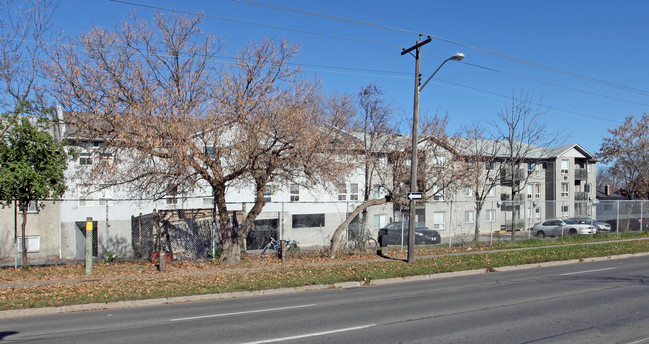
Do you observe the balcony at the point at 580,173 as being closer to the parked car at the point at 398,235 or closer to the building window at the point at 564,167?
the building window at the point at 564,167

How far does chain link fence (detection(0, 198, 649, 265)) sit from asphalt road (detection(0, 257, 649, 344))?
20.1ft

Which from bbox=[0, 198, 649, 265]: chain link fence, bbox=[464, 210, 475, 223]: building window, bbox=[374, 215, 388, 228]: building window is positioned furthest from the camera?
bbox=[464, 210, 475, 223]: building window

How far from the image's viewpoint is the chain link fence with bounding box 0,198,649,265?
1866 centimetres

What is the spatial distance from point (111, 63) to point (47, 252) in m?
17.5

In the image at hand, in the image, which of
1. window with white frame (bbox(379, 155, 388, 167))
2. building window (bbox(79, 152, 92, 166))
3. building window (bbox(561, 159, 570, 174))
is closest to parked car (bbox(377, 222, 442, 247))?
window with white frame (bbox(379, 155, 388, 167))

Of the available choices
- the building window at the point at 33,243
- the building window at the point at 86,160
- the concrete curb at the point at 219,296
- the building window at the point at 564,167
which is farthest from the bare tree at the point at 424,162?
the building window at the point at 564,167

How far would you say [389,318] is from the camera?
8836mm

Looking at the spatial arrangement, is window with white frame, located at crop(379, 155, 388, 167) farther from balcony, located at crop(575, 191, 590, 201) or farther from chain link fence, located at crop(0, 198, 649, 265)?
balcony, located at crop(575, 191, 590, 201)

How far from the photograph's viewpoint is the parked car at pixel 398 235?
25922 mm

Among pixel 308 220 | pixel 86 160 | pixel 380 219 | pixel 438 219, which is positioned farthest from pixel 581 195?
pixel 86 160

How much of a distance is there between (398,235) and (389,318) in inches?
686

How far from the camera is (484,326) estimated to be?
8.00m

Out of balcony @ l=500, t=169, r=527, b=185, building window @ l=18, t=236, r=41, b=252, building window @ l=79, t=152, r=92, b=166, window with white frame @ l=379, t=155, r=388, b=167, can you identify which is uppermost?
window with white frame @ l=379, t=155, r=388, b=167

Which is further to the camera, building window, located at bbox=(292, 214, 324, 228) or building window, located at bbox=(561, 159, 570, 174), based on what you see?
building window, located at bbox=(561, 159, 570, 174)
